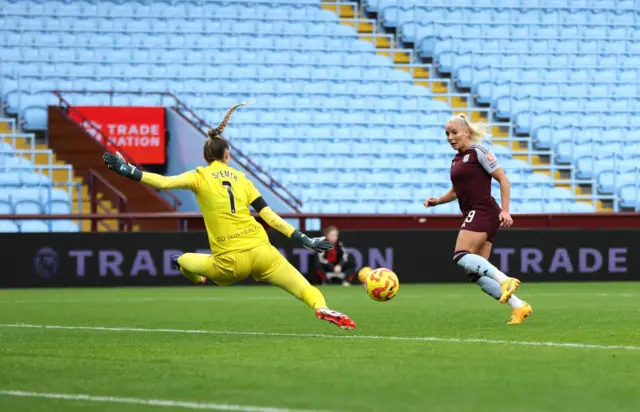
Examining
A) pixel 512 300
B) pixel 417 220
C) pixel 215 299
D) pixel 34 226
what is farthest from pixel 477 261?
pixel 34 226

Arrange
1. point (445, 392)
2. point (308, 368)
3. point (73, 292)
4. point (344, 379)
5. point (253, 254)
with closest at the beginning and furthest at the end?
point (445, 392) → point (344, 379) → point (308, 368) → point (253, 254) → point (73, 292)

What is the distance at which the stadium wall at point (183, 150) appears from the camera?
2422cm

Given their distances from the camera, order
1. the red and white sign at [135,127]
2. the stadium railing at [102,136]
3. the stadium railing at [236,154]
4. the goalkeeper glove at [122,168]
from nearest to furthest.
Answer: the goalkeeper glove at [122,168] → the stadium railing at [102,136] → the stadium railing at [236,154] → the red and white sign at [135,127]

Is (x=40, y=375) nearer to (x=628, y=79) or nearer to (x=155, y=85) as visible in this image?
(x=155, y=85)

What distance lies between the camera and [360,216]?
21469 mm

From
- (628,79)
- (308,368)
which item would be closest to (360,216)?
(628,79)

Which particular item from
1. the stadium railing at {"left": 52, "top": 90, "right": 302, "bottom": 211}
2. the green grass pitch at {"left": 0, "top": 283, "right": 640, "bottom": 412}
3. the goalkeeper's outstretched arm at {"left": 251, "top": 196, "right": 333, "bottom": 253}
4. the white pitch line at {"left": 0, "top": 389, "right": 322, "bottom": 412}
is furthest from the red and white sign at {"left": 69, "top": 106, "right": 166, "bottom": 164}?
the white pitch line at {"left": 0, "top": 389, "right": 322, "bottom": 412}

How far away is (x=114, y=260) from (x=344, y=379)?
13.6m

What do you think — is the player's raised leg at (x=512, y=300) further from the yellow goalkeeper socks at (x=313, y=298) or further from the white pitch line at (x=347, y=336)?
the yellow goalkeeper socks at (x=313, y=298)

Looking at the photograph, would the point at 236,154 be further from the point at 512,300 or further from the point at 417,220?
the point at 512,300

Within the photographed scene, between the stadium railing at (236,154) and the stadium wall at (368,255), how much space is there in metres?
2.39

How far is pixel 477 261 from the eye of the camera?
36.4ft

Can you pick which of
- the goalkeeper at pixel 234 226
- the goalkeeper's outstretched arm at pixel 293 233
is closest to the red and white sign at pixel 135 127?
the goalkeeper at pixel 234 226

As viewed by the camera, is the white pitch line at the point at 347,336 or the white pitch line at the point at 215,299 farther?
the white pitch line at the point at 215,299
